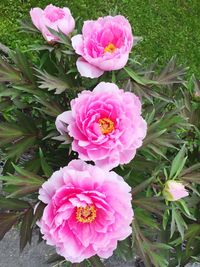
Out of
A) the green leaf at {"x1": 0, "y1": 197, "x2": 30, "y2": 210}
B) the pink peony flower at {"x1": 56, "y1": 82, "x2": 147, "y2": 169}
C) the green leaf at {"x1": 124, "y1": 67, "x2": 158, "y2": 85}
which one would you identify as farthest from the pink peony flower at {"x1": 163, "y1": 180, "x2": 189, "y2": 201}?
the green leaf at {"x1": 0, "y1": 197, "x2": 30, "y2": 210}

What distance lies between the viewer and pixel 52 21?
1573 millimetres

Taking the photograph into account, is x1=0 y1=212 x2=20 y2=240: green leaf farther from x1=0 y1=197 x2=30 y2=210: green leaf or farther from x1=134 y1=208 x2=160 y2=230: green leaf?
x1=134 y1=208 x2=160 y2=230: green leaf

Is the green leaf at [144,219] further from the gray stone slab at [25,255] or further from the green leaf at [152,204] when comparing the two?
the gray stone slab at [25,255]

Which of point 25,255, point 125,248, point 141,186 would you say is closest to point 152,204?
point 141,186

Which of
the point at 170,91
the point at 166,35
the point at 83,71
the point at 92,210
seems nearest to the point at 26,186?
the point at 92,210

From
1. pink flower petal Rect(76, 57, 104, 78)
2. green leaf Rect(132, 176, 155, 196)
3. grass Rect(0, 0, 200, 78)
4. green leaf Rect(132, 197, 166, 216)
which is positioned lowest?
grass Rect(0, 0, 200, 78)

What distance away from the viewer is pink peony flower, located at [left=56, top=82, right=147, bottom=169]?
128 cm

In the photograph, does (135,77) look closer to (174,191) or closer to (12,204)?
(174,191)

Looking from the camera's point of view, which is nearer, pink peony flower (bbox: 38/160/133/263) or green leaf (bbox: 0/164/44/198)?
pink peony flower (bbox: 38/160/133/263)

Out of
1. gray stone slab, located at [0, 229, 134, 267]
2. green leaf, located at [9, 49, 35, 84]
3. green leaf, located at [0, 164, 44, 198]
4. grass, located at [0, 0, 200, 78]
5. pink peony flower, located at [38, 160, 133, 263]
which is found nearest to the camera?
pink peony flower, located at [38, 160, 133, 263]

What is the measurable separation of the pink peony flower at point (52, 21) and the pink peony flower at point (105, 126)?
323 millimetres

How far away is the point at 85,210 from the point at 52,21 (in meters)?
0.63

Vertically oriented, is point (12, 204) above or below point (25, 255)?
above

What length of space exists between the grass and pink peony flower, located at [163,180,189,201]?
5.49 ft
